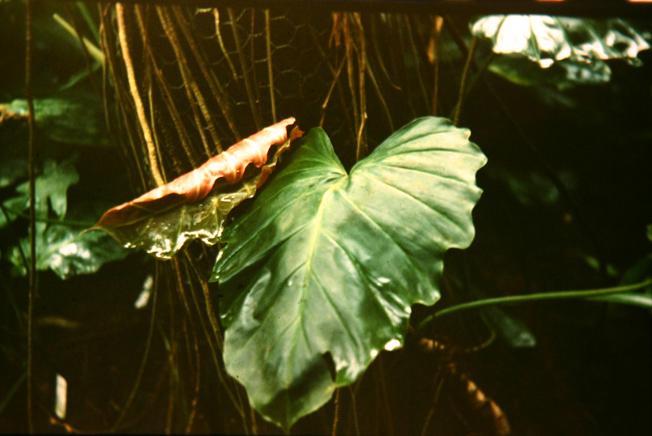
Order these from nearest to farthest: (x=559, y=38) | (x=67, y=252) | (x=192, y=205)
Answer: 1. (x=192, y=205)
2. (x=559, y=38)
3. (x=67, y=252)

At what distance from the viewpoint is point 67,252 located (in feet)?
4.45

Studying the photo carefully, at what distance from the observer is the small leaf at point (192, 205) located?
83cm

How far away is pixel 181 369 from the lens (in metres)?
1.34

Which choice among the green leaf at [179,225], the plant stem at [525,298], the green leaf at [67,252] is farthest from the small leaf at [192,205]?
the green leaf at [67,252]

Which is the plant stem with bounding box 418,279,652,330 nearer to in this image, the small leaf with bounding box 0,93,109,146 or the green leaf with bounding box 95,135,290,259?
the green leaf with bounding box 95,135,290,259

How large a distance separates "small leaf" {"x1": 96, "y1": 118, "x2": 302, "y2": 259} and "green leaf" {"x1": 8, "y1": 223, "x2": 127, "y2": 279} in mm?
555

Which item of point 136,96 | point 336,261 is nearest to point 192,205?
point 336,261

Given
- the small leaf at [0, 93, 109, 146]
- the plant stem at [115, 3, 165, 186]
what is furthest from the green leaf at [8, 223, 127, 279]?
the plant stem at [115, 3, 165, 186]

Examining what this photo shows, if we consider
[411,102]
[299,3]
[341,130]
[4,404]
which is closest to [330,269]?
[299,3]

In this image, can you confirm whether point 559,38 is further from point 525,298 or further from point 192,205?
point 192,205

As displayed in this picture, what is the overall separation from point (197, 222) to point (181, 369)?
1.95 ft

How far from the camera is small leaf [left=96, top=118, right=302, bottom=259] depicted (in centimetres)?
83

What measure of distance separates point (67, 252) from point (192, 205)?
0.62 meters

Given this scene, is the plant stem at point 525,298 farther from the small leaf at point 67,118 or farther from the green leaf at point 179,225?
the small leaf at point 67,118
